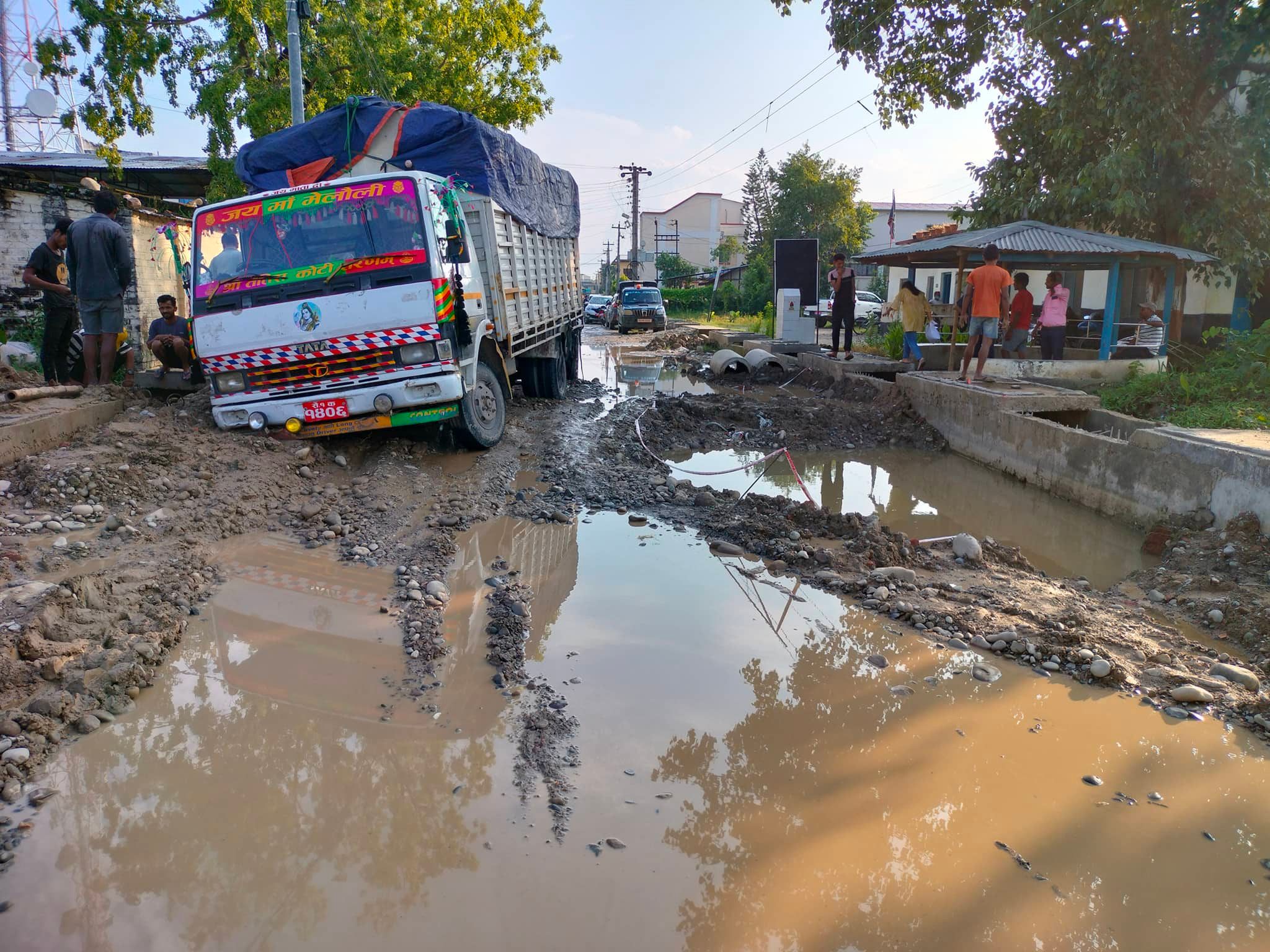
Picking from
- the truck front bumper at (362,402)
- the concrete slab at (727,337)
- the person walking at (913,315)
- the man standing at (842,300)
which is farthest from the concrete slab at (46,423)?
the concrete slab at (727,337)

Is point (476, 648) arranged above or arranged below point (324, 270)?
below

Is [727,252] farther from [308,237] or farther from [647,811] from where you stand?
[647,811]

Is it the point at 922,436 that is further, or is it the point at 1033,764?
the point at 922,436

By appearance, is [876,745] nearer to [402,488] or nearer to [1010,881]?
[1010,881]

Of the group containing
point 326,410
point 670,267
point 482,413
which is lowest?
point 482,413

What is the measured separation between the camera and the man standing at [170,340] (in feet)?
28.4

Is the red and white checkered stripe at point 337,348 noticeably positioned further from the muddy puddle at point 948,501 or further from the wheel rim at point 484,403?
the muddy puddle at point 948,501

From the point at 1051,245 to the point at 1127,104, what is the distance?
3.03 m

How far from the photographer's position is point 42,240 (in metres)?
12.6

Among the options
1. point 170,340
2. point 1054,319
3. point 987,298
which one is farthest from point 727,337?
point 170,340

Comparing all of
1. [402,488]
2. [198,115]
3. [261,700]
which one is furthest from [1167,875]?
[198,115]

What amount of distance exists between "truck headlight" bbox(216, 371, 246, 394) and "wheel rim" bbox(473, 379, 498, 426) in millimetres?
1873

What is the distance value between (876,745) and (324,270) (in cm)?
538

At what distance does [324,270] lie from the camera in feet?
21.9
